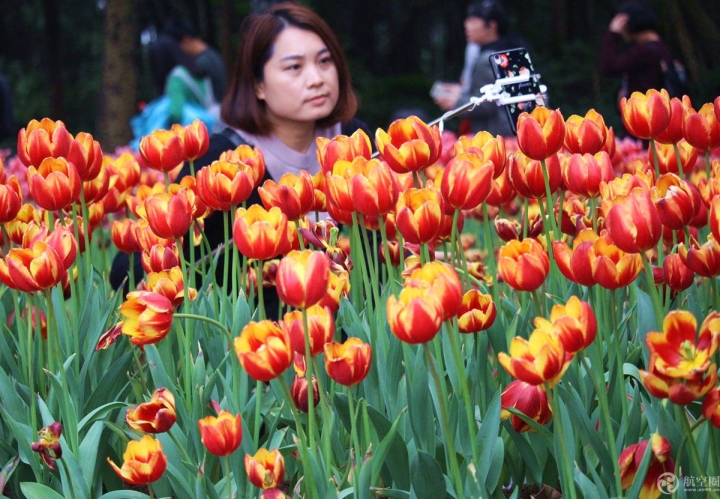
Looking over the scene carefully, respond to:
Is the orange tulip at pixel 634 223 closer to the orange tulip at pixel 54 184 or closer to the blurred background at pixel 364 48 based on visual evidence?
the orange tulip at pixel 54 184

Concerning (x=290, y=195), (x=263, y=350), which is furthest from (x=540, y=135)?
(x=263, y=350)

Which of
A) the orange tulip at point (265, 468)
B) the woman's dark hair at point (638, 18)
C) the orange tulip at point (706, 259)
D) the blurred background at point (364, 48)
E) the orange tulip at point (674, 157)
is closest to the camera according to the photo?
the orange tulip at point (265, 468)

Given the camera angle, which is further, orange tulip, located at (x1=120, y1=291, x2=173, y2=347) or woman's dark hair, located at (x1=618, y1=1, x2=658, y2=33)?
woman's dark hair, located at (x1=618, y1=1, x2=658, y2=33)

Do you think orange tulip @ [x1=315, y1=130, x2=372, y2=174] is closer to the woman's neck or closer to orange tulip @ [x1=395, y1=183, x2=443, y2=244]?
Result: orange tulip @ [x1=395, y1=183, x2=443, y2=244]

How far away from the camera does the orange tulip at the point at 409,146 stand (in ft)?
5.05

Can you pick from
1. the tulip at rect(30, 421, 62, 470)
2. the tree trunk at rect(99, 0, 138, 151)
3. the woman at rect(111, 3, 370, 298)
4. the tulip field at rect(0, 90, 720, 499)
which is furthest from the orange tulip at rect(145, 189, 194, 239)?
the tree trunk at rect(99, 0, 138, 151)

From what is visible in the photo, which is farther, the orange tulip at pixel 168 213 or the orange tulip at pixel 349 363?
the orange tulip at pixel 168 213

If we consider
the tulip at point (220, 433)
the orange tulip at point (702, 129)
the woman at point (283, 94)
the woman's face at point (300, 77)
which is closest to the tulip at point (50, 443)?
the tulip at point (220, 433)

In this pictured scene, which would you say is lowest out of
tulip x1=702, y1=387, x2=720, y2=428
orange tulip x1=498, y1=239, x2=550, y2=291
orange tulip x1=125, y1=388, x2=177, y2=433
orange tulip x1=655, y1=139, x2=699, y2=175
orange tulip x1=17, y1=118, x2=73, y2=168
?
orange tulip x1=125, y1=388, x2=177, y2=433

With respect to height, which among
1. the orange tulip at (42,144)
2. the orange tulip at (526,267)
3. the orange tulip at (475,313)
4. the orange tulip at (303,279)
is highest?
the orange tulip at (42,144)

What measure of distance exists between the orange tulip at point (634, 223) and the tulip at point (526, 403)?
0.81 feet

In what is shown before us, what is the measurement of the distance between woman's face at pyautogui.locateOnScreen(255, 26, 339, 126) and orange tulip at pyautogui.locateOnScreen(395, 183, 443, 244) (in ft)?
5.76

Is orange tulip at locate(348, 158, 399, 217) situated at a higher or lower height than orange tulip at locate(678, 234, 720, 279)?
higher

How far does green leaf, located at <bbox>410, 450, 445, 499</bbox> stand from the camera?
120 centimetres
